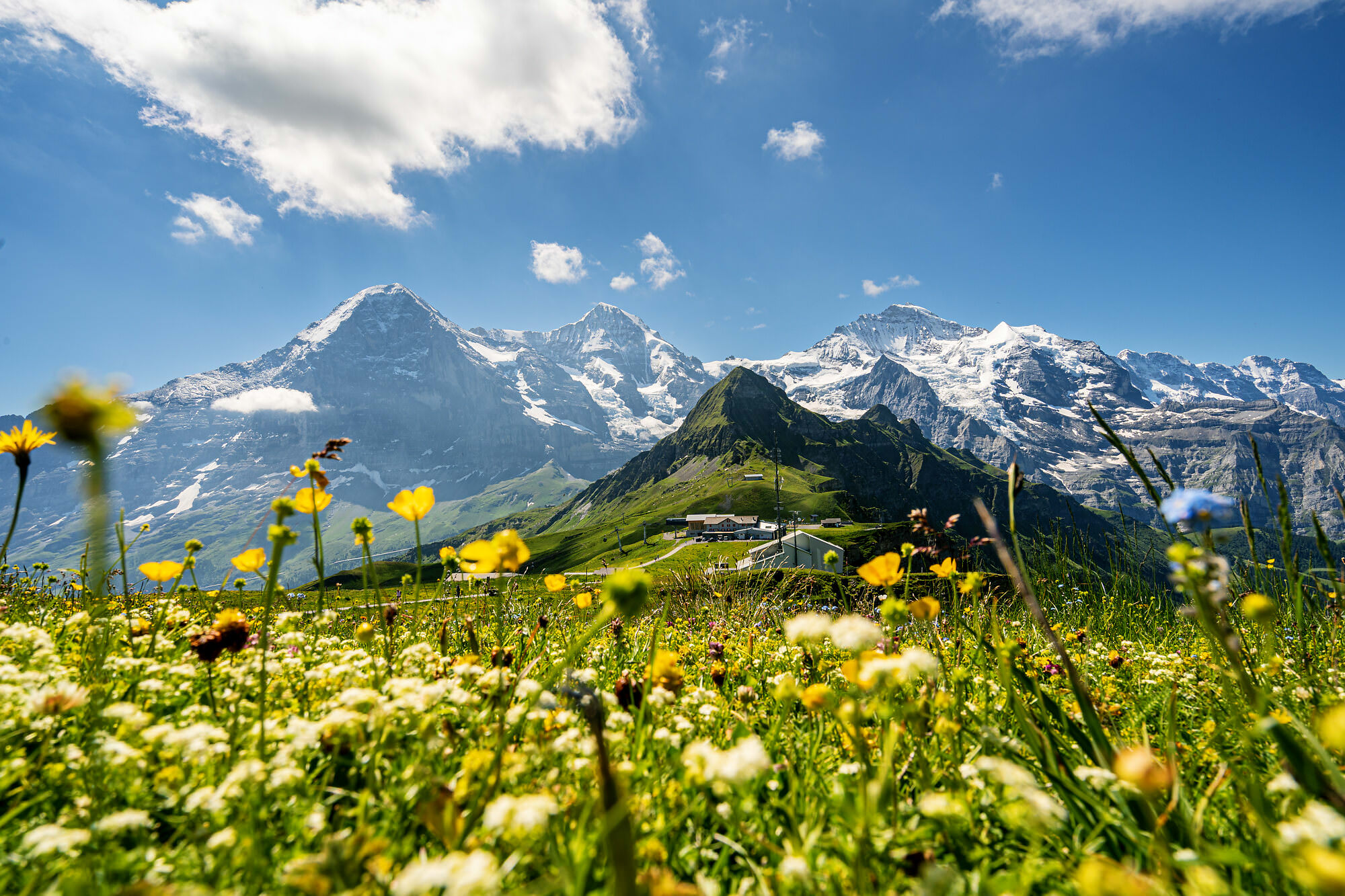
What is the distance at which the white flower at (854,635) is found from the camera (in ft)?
7.22

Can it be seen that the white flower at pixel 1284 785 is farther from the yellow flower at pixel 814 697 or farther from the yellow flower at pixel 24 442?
the yellow flower at pixel 24 442

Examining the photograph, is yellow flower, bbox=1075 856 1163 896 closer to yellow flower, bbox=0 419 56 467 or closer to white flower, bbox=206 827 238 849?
white flower, bbox=206 827 238 849

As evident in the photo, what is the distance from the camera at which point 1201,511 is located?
1854mm

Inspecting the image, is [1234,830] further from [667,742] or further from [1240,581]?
[1240,581]

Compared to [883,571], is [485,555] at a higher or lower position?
higher

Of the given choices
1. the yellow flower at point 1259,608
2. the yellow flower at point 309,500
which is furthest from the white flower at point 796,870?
the yellow flower at point 309,500

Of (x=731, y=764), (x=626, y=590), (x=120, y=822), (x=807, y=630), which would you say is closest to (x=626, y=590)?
(x=626, y=590)

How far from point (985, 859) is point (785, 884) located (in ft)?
2.56

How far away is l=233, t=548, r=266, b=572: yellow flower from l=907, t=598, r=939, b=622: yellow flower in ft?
11.3

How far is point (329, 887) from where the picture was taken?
1.40m

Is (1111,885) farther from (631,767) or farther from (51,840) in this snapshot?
(51,840)

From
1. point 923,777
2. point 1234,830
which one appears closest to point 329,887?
point 923,777

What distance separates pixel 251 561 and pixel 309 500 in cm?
96

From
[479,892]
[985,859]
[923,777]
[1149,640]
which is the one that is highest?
[479,892]
